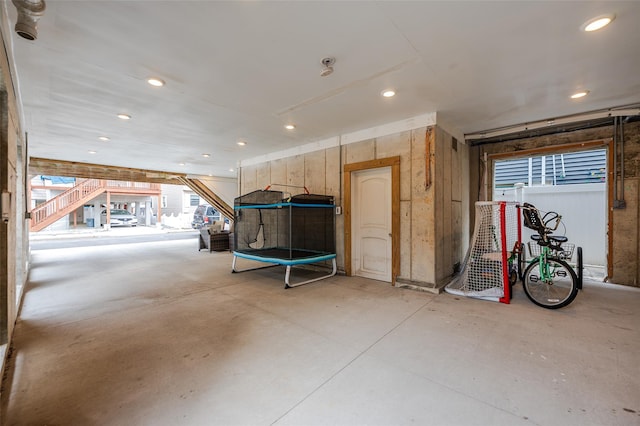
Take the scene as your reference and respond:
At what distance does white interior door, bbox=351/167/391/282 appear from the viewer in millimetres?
4766

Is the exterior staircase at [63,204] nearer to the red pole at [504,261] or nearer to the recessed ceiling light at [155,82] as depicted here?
the recessed ceiling light at [155,82]

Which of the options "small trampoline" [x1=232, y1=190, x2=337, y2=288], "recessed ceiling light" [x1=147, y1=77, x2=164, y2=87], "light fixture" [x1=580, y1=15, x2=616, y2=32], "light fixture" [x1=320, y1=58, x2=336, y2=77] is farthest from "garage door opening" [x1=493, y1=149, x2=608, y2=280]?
"recessed ceiling light" [x1=147, y1=77, x2=164, y2=87]

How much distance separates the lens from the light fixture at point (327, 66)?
8.88 feet

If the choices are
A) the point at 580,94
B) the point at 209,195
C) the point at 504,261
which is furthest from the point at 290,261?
the point at 209,195

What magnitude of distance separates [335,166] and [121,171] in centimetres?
830

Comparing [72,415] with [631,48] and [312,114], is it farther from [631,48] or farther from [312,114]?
[631,48]

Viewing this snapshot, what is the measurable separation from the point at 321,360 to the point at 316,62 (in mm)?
2833

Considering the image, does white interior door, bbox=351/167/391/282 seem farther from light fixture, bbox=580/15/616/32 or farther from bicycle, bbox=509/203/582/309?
light fixture, bbox=580/15/616/32

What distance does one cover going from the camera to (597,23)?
7.15 ft

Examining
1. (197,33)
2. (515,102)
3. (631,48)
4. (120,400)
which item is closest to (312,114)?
(197,33)

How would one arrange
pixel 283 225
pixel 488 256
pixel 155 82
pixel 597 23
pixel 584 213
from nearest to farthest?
pixel 597 23, pixel 155 82, pixel 488 256, pixel 584 213, pixel 283 225

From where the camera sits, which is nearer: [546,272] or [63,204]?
[546,272]

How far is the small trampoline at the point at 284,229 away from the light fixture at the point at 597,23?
12.2ft

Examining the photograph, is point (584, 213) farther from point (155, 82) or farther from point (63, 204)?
point (63, 204)
